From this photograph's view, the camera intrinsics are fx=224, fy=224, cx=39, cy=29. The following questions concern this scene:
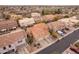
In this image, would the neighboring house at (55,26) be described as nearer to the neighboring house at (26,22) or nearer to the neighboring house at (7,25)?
the neighboring house at (26,22)

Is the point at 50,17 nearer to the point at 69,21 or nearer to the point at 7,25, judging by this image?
the point at 69,21

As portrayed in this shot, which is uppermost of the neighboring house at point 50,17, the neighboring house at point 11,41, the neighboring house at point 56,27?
the neighboring house at point 50,17

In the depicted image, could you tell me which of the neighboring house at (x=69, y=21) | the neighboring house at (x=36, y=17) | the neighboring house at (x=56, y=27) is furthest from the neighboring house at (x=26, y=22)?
the neighboring house at (x=69, y=21)

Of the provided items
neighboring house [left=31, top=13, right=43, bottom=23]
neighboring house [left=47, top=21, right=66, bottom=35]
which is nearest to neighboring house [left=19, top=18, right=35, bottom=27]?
neighboring house [left=31, top=13, right=43, bottom=23]

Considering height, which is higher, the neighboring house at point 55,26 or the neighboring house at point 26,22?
the neighboring house at point 26,22

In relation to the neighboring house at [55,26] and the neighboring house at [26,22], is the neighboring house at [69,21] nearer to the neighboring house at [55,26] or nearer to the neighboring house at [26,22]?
the neighboring house at [55,26]
